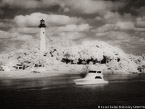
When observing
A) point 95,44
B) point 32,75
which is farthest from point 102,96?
point 95,44

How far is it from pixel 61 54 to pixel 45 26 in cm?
3146

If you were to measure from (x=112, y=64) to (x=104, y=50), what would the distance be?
3139 cm

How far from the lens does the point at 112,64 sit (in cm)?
13238

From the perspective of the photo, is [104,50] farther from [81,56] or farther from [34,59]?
[34,59]

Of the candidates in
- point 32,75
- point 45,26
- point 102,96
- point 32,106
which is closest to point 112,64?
point 45,26

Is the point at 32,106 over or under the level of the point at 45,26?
under

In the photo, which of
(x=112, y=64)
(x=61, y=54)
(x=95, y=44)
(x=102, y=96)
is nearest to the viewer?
(x=102, y=96)

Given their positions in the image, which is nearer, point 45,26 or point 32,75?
point 32,75

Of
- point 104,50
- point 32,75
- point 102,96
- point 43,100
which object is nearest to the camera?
point 43,100

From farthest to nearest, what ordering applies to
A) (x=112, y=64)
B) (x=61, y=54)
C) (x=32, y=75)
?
1. (x=61, y=54)
2. (x=112, y=64)
3. (x=32, y=75)

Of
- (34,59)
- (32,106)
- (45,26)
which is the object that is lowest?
(32,106)

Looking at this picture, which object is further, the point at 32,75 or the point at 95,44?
the point at 95,44

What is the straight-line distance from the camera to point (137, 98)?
136 ft

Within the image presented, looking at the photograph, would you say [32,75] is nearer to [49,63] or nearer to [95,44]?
[49,63]
